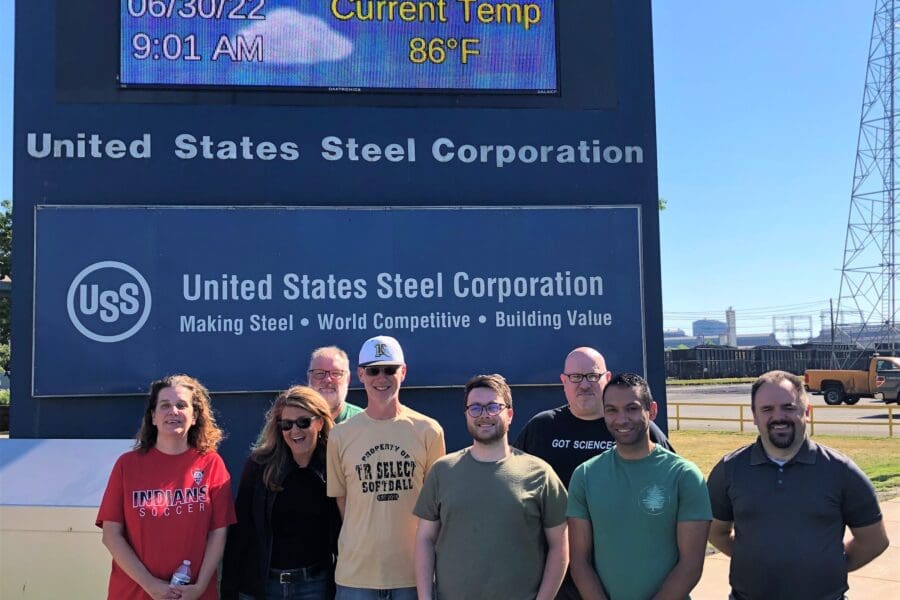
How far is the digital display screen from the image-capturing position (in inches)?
213

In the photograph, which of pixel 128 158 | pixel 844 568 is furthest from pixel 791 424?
pixel 128 158

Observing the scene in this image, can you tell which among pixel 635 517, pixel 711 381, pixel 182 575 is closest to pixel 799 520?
pixel 635 517

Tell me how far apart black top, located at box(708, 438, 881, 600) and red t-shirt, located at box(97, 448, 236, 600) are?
2.09 metres

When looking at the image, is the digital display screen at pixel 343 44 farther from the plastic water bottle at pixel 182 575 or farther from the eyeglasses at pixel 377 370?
the plastic water bottle at pixel 182 575

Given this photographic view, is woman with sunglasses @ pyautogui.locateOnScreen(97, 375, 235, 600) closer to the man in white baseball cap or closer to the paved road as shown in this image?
the man in white baseball cap

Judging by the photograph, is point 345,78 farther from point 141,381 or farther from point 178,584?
point 178,584

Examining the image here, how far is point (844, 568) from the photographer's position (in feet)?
9.63

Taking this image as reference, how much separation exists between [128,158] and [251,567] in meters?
3.33

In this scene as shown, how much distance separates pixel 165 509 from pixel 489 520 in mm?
1329

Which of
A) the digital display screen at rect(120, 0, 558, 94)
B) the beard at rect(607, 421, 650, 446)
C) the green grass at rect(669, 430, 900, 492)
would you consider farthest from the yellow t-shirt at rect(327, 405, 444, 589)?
the green grass at rect(669, 430, 900, 492)

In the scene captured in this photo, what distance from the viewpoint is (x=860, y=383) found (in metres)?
27.3

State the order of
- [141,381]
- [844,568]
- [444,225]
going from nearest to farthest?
1. [844,568]
2. [141,381]
3. [444,225]

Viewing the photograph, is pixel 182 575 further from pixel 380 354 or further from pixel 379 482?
pixel 380 354

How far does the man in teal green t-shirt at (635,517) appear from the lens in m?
2.80
